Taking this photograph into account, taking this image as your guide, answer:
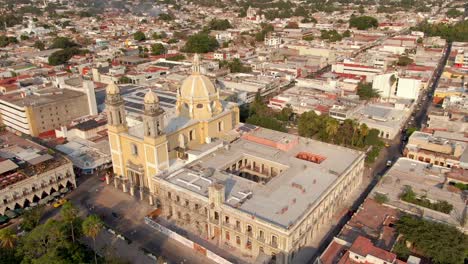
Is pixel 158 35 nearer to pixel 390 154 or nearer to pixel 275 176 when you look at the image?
pixel 390 154

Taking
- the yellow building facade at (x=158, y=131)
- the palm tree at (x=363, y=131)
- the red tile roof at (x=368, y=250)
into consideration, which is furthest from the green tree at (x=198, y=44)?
the red tile roof at (x=368, y=250)

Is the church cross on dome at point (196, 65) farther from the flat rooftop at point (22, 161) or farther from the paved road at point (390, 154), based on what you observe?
the paved road at point (390, 154)

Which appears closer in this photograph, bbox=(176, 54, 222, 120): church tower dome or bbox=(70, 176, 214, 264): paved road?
bbox=(70, 176, 214, 264): paved road

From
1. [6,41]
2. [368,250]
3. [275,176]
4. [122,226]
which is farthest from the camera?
[6,41]

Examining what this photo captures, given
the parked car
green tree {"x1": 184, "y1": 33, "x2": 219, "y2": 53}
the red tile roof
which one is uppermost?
green tree {"x1": 184, "y1": 33, "x2": 219, "y2": 53}

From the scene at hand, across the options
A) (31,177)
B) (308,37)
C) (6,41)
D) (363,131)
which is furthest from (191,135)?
(6,41)

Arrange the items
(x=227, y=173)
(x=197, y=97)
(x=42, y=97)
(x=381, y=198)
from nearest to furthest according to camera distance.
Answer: (x=381, y=198)
(x=227, y=173)
(x=197, y=97)
(x=42, y=97)

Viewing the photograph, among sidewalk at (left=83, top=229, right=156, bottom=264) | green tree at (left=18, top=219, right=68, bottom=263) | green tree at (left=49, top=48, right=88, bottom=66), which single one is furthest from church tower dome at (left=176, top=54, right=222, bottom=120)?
green tree at (left=49, top=48, right=88, bottom=66)

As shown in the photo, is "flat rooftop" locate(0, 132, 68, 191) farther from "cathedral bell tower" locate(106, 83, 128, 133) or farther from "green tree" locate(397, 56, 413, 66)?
"green tree" locate(397, 56, 413, 66)

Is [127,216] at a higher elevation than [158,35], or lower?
lower
